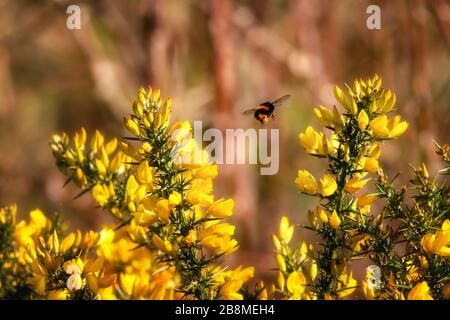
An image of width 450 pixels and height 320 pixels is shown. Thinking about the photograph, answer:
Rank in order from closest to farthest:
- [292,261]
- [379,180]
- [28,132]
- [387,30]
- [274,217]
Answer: [379,180]
[292,261]
[387,30]
[274,217]
[28,132]

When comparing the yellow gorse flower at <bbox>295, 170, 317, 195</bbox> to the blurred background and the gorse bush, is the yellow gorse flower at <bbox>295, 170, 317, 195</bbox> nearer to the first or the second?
the gorse bush

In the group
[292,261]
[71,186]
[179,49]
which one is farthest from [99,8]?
[292,261]

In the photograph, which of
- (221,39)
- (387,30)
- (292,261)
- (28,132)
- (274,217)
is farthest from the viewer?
(28,132)

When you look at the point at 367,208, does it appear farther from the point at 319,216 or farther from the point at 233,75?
the point at 233,75

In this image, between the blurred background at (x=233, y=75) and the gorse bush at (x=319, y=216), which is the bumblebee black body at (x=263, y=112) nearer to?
the gorse bush at (x=319, y=216)

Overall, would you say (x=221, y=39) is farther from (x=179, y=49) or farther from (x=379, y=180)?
(x=379, y=180)

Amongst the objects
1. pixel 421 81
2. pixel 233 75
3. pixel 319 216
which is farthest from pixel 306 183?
pixel 233 75

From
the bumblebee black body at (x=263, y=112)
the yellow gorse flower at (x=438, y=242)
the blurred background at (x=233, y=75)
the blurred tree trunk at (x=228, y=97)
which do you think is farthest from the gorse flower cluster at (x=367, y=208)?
the blurred tree trunk at (x=228, y=97)
